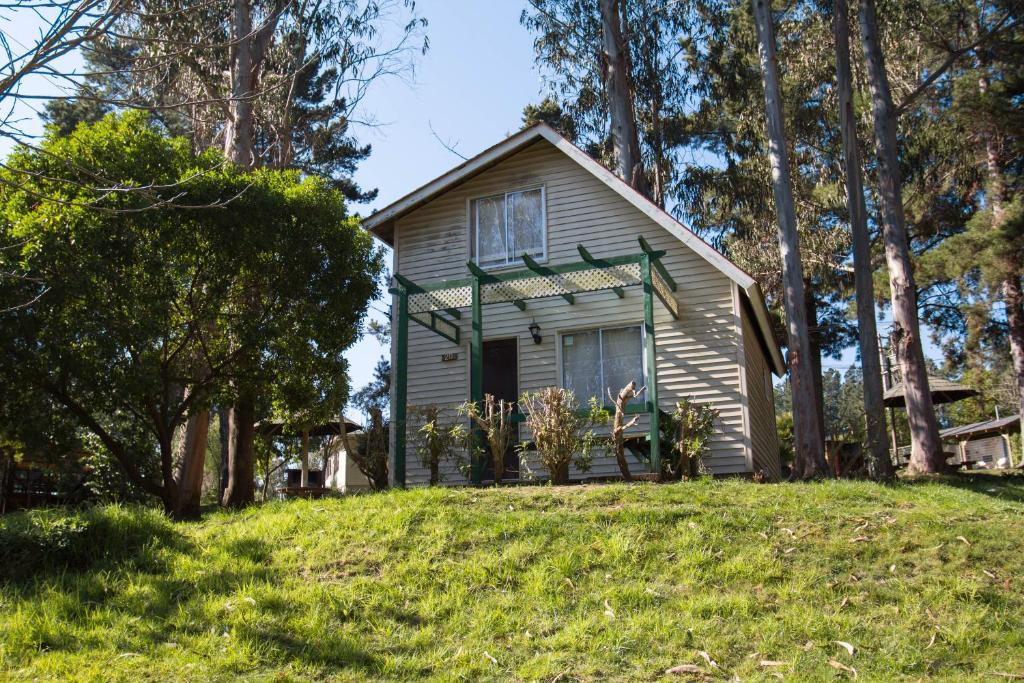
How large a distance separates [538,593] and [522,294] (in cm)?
683

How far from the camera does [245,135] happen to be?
A: 59.4 feet

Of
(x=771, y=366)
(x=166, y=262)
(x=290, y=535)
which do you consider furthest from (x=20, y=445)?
(x=771, y=366)

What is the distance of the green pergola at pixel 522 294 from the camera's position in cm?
1288

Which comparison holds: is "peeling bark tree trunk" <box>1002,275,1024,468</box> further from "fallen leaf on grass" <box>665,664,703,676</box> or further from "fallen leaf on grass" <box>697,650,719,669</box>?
"fallen leaf on grass" <box>665,664,703,676</box>

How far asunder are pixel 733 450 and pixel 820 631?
6847 millimetres

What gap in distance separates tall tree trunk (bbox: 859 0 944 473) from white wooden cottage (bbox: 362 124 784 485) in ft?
7.57

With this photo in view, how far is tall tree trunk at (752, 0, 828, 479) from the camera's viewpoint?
1364 cm

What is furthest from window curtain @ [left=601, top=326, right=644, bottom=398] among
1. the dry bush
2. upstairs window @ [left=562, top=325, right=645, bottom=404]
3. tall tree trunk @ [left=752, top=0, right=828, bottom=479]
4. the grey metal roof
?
the grey metal roof

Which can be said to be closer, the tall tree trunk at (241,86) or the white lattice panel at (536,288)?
the white lattice panel at (536,288)

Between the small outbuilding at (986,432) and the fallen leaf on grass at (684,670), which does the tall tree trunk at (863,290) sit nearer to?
the fallen leaf on grass at (684,670)

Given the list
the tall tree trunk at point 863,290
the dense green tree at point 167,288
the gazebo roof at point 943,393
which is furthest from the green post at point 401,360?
the gazebo roof at point 943,393

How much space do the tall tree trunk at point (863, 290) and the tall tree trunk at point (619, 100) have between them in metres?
5.83

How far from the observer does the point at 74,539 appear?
8.43m

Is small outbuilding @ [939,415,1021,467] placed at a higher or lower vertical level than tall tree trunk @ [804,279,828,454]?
lower
